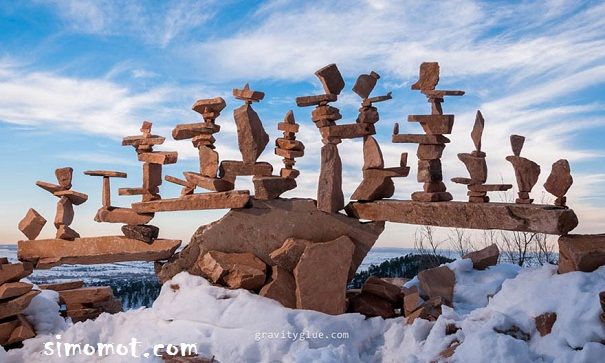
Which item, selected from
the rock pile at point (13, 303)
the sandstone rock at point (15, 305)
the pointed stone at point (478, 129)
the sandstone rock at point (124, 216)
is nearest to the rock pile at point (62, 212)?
the sandstone rock at point (124, 216)

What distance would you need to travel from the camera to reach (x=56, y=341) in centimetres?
802

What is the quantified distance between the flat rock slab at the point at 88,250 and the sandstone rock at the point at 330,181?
2459 millimetres

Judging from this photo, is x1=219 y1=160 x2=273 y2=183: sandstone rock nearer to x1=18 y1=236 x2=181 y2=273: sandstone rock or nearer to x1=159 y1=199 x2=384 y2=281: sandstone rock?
x1=159 y1=199 x2=384 y2=281: sandstone rock

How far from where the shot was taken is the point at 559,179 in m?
6.66

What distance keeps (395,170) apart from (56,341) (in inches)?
203

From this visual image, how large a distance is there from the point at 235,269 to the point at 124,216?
233cm

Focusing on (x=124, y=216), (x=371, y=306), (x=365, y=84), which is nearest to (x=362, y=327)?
(x=371, y=306)

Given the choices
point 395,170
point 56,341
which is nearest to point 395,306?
point 395,170

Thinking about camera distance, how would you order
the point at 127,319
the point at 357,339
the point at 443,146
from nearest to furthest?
1. the point at 357,339
2. the point at 443,146
3. the point at 127,319

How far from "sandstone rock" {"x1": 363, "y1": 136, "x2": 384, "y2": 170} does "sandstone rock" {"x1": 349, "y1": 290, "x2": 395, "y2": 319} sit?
5.82 feet

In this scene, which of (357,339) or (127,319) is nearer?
(357,339)

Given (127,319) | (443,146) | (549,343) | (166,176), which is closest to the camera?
(549,343)

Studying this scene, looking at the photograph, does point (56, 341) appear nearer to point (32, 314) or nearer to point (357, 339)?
point (32, 314)

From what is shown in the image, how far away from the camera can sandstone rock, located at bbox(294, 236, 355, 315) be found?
24.9 ft
